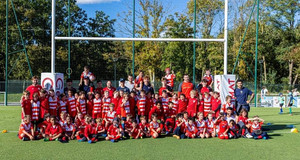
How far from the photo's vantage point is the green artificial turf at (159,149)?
5004 mm

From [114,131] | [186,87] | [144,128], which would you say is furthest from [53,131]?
[186,87]

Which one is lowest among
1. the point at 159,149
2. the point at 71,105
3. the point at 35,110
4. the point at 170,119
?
the point at 159,149

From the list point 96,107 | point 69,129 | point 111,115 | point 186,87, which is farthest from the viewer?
point 186,87

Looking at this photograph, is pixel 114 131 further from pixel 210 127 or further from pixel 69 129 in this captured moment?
pixel 210 127

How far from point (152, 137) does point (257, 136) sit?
249cm

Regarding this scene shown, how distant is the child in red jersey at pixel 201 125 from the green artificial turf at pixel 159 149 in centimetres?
30

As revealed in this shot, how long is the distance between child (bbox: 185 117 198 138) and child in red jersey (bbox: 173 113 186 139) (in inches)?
3.8

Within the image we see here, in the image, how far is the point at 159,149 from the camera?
18.1 feet

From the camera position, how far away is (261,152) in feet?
17.5

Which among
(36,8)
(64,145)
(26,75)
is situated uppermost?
(36,8)

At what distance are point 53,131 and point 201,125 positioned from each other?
3520 millimetres

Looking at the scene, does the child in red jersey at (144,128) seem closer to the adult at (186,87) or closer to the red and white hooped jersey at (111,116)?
the red and white hooped jersey at (111,116)

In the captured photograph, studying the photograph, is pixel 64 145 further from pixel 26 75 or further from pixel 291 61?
pixel 291 61

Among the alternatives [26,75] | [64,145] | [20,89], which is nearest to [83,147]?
[64,145]
